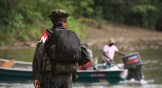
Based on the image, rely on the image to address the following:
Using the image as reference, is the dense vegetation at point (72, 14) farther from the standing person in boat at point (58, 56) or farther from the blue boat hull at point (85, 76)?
the standing person in boat at point (58, 56)

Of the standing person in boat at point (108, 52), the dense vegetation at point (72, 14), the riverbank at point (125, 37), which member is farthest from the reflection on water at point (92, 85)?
the riverbank at point (125, 37)

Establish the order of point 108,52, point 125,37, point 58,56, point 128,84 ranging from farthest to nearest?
point 125,37, point 108,52, point 128,84, point 58,56

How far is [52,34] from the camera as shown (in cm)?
725

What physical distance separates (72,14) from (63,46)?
117 ft

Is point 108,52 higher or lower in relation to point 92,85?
higher

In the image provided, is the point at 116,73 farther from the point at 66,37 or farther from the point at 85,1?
the point at 85,1

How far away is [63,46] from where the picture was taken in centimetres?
722

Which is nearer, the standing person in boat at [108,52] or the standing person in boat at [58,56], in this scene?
the standing person in boat at [58,56]

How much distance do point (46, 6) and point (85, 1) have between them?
22.2ft

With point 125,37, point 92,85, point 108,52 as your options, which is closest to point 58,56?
point 92,85

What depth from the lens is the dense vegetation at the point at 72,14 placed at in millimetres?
33719

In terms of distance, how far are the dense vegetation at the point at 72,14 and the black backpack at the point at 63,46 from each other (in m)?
24.8

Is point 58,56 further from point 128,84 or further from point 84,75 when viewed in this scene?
point 128,84

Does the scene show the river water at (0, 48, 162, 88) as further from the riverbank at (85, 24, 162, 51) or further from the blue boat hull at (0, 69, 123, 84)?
the riverbank at (85, 24, 162, 51)
